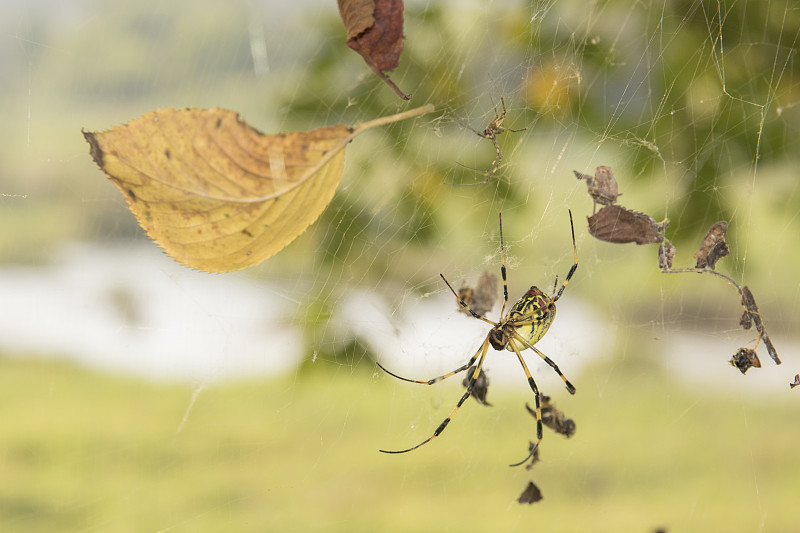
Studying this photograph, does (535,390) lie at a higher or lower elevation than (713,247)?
lower

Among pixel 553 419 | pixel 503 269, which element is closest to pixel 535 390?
pixel 553 419

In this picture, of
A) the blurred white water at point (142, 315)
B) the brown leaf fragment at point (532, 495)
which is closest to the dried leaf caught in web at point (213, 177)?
the blurred white water at point (142, 315)

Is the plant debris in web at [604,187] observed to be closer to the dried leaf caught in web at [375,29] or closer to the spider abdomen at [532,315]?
the spider abdomen at [532,315]

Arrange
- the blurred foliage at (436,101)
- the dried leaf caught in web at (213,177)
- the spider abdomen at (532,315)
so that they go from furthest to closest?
the spider abdomen at (532,315) < the blurred foliage at (436,101) < the dried leaf caught in web at (213,177)

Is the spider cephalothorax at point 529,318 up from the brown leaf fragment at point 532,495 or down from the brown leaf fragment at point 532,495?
up

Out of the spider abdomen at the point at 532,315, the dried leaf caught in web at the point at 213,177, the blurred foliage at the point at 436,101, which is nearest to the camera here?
the dried leaf caught in web at the point at 213,177

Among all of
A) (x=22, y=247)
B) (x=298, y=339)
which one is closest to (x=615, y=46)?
(x=298, y=339)

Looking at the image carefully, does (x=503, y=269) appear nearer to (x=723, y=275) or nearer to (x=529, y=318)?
(x=529, y=318)

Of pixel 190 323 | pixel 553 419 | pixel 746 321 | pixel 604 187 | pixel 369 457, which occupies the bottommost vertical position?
pixel 369 457
